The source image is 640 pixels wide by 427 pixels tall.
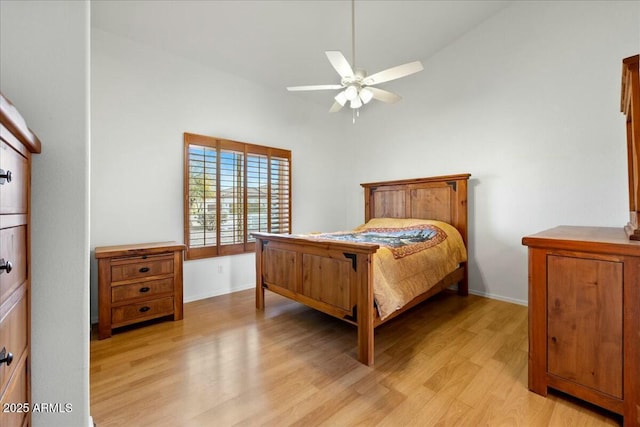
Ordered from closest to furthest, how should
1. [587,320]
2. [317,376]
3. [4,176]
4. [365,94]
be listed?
1. [4,176]
2. [587,320]
3. [317,376]
4. [365,94]

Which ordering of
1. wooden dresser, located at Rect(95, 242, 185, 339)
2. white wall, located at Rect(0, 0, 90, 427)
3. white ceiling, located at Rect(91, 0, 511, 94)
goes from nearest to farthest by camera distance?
white wall, located at Rect(0, 0, 90, 427), wooden dresser, located at Rect(95, 242, 185, 339), white ceiling, located at Rect(91, 0, 511, 94)

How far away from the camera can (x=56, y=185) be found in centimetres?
105

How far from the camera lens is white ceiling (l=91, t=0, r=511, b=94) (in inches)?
109

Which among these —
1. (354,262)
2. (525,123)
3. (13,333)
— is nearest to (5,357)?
(13,333)

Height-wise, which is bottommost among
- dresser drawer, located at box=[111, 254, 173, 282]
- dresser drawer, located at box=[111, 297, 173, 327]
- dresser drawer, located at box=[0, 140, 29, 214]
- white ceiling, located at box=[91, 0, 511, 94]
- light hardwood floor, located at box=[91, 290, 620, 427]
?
light hardwood floor, located at box=[91, 290, 620, 427]

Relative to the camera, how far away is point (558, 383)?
1.65m

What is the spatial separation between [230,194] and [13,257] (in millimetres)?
2929

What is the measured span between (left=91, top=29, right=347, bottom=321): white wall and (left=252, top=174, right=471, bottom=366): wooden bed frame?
1.04 metres

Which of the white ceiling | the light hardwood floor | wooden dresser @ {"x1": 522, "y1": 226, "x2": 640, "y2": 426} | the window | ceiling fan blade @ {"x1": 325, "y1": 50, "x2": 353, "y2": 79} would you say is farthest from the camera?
the window

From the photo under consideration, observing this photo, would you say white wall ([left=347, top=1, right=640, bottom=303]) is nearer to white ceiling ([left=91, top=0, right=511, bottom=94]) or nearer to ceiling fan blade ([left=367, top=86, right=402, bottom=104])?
white ceiling ([left=91, top=0, right=511, bottom=94])

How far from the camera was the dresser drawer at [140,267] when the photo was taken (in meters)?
2.55

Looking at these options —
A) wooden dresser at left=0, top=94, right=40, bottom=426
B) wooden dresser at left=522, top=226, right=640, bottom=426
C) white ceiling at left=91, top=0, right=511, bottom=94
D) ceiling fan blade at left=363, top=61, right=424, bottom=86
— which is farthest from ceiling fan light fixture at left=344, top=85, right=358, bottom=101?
wooden dresser at left=0, top=94, right=40, bottom=426

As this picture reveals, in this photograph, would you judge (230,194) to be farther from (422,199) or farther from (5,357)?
(5,357)

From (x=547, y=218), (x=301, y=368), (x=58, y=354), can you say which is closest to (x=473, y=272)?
(x=547, y=218)
